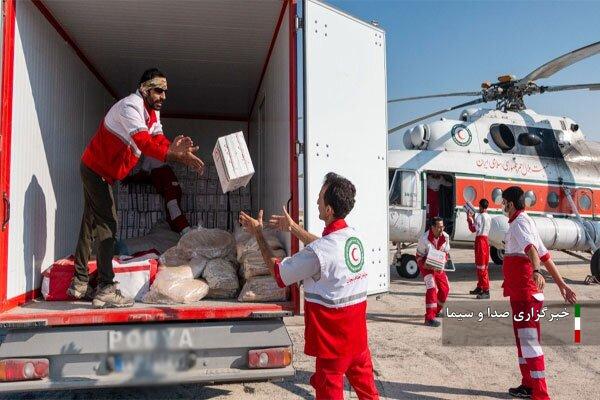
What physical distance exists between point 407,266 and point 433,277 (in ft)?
13.8

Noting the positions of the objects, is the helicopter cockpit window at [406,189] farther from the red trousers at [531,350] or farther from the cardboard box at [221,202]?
the red trousers at [531,350]

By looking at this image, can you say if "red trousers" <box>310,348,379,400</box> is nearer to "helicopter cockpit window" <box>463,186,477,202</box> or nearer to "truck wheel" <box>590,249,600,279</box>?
"helicopter cockpit window" <box>463,186,477,202</box>

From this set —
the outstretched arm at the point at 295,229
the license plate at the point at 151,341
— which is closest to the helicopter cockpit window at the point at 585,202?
the outstretched arm at the point at 295,229

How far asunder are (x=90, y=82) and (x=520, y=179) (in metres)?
9.75

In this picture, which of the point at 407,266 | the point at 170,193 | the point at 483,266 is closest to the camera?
the point at 170,193

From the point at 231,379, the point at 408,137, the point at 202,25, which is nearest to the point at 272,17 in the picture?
the point at 202,25

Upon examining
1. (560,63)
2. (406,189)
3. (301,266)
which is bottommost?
(301,266)

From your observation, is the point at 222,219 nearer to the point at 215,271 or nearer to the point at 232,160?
the point at 215,271

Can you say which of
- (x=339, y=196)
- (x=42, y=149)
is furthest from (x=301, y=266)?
(x=42, y=149)

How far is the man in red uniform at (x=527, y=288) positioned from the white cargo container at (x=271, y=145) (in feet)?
4.03

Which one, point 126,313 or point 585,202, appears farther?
point 585,202

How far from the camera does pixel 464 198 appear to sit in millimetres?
11156

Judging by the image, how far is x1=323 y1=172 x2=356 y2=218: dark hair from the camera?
287 centimetres

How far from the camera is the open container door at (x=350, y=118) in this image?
11.9 ft
